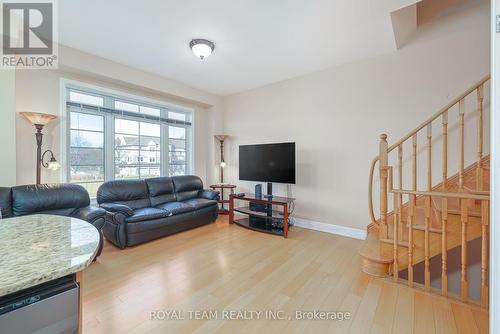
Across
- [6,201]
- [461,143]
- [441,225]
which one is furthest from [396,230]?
[6,201]

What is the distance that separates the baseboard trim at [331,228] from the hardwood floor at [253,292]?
1.24 feet

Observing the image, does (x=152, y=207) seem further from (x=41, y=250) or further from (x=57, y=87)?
(x=41, y=250)

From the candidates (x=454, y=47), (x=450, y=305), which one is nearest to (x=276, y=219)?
(x=450, y=305)

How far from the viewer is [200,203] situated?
412 centimetres

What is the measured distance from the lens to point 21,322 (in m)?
0.73

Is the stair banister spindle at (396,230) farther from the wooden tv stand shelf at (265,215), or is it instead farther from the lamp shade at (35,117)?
the lamp shade at (35,117)

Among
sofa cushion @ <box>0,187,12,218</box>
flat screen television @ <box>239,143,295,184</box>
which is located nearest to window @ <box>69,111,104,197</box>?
sofa cushion @ <box>0,187,12,218</box>

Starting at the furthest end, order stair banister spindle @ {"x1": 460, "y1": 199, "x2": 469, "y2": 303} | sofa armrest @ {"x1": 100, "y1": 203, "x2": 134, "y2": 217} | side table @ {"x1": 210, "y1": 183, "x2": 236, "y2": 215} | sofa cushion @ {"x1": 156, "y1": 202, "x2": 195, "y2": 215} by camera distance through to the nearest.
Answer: side table @ {"x1": 210, "y1": 183, "x2": 236, "y2": 215}, sofa cushion @ {"x1": 156, "y1": 202, "x2": 195, "y2": 215}, sofa armrest @ {"x1": 100, "y1": 203, "x2": 134, "y2": 217}, stair banister spindle @ {"x1": 460, "y1": 199, "x2": 469, "y2": 303}

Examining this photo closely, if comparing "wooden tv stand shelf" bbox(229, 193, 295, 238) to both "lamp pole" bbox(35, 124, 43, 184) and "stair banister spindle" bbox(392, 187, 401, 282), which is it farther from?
"lamp pole" bbox(35, 124, 43, 184)

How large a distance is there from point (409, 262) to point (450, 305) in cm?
40

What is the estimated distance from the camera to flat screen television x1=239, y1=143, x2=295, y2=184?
12.5 feet

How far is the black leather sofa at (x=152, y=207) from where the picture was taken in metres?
3.14

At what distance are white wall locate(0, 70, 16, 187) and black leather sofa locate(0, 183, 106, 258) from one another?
0.23 meters

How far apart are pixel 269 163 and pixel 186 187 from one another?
1764 mm
